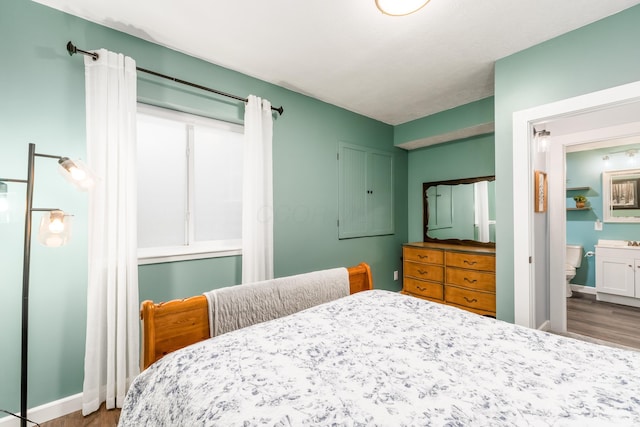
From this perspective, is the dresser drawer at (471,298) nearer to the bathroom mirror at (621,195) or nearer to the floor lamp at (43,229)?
the bathroom mirror at (621,195)

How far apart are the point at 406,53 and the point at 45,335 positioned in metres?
3.22

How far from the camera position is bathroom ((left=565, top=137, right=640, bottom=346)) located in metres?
3.79

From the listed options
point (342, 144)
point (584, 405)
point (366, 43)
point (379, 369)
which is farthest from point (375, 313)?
point (342, 144)

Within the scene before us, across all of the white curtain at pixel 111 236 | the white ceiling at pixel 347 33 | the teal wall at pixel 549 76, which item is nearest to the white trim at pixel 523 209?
the teal wall at pixel 549 76

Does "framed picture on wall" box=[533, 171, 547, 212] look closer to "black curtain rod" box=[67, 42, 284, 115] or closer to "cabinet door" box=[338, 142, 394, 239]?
"cabinet door" box=[338, 142, 394, 239]

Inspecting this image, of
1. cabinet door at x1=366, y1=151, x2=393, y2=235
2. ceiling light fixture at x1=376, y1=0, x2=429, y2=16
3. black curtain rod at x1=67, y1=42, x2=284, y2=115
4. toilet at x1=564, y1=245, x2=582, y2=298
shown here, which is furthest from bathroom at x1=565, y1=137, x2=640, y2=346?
black curtain rod at x1=67, y1=42, x2=284, y2=115

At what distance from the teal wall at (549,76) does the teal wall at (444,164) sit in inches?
49.2

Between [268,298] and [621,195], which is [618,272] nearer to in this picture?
[621,195]

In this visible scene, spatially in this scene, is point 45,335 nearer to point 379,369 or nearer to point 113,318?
point 113,318

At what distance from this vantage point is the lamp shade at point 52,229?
4.58 feet

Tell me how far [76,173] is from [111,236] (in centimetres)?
52

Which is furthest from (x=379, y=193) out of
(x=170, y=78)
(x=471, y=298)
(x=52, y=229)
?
(x=52, y=229)

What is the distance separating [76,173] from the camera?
4.72 ft

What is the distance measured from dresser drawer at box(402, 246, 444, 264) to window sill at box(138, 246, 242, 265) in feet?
7.72
